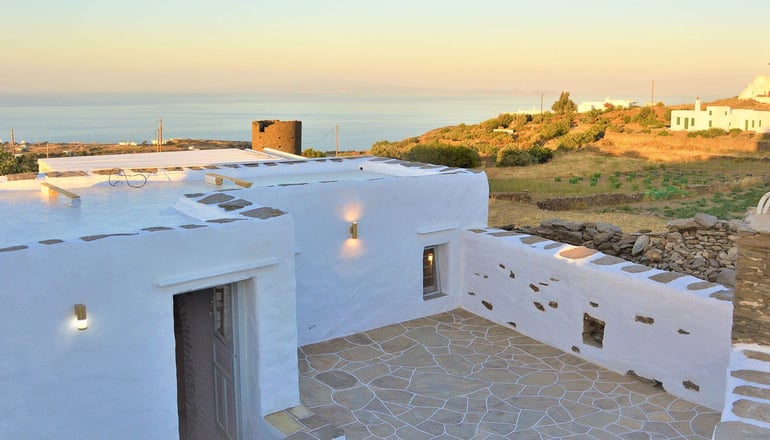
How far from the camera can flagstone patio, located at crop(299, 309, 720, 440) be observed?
8.19m

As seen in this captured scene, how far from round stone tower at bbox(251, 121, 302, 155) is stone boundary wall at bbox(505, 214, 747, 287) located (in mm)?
11652

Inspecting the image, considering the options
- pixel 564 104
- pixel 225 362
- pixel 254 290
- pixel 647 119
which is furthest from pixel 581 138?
pixel 254 290

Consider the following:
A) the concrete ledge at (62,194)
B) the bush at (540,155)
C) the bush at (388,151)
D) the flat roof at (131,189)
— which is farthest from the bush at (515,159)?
the concrete ledge at (62,194)

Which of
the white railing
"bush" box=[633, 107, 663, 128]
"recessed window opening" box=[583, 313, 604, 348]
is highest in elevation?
"bush" box=[633, 107, 663, 128]

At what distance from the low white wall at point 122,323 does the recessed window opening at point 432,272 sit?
424cm

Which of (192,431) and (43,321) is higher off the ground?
(43,321)

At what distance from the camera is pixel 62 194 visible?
964 cm

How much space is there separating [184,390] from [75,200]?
3.31m

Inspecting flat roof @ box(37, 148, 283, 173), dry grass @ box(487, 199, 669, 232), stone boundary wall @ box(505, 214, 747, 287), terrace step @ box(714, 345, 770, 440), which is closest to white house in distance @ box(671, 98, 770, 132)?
dry grass @ box(487, 199, 669, 232)

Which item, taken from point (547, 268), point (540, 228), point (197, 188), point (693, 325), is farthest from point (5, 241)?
point (540, 228)

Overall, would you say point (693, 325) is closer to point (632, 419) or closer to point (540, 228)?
point (632, 419)

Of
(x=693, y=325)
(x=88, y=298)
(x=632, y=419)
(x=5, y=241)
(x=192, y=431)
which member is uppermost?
(x=5, y=241)

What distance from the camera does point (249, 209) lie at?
8.52 meters

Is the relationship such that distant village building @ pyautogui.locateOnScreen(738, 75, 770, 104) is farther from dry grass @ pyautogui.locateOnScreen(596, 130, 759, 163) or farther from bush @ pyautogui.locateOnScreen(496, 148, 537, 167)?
bush @ pyautogui.locateOnScreen(496, 148, 537, 167)
